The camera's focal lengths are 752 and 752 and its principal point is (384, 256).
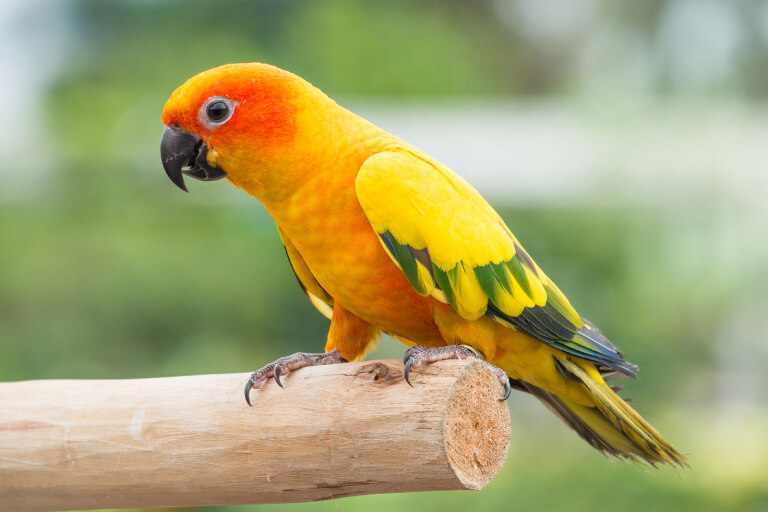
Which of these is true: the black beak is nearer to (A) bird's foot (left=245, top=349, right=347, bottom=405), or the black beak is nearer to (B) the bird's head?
(B) the bird's head

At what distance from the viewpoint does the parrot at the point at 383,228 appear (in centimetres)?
153

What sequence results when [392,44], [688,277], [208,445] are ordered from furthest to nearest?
[392,44]
[688,277]
[208,445]

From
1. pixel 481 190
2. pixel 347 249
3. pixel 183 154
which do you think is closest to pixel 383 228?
pixel 347 249

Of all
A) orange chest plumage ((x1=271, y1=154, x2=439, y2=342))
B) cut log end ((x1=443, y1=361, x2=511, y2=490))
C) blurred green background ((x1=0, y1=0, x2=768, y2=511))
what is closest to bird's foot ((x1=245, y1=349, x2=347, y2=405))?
orange chest plumage ((x1=271, y1=154, x2=439, y2=342))

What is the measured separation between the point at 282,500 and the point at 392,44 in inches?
185

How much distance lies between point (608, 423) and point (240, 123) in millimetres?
1098

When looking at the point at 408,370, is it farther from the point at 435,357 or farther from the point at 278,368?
the point at 278,368

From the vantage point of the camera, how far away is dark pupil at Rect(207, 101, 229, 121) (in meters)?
1.62

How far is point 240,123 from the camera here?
5.32 feet

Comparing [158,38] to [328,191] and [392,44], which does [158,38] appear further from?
[328,191]

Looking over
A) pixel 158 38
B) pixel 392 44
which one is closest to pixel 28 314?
pixel 158 38

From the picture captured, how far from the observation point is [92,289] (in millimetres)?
4953

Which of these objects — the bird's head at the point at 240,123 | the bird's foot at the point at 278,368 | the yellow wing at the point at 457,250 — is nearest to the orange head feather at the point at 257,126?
the bird's head at the point at 240,123

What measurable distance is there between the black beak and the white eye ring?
5 cm
